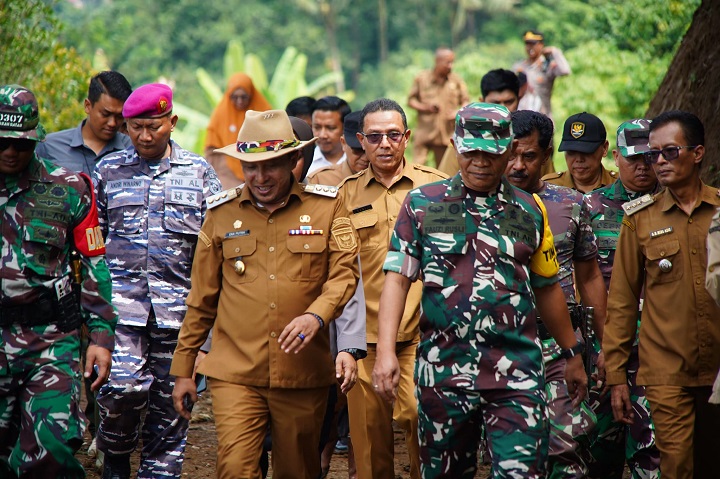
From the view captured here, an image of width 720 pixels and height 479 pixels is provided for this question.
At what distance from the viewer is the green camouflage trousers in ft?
19.1

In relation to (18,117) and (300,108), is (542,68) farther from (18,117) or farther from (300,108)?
(18,117)

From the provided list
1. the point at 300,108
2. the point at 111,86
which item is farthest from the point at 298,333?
the point at 300,108

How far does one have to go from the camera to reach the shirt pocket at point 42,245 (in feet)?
19.5

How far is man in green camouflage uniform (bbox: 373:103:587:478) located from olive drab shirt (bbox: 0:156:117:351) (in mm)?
1731

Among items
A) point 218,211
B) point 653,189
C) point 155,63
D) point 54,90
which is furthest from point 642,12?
point 155,63

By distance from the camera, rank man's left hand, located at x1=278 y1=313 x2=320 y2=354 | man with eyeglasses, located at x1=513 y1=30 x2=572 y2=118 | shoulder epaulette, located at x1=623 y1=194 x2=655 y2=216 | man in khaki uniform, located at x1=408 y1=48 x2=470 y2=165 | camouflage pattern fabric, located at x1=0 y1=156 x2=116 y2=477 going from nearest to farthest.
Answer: man's left hand, located at x1=278 y1=313 x2=320 y2=354 → camouflage pattern fabric, located at x1=0 y1=156 x2=116 y2=477 → shoulder epaulette, located at x1=623 y1=194 x2=655 y2=216 → man with eyeglasses, located at x1=513 y1=30 x2=572 y2=118 → man in khaki uniform, located at x1=408 y1=48 x2=470 y2=165

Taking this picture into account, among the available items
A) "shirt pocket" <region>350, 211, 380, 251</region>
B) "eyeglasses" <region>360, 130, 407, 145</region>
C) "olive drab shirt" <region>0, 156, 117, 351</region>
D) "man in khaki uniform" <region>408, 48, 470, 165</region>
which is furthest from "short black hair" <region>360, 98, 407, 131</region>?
"man in khaki uniform" <region>408, 48, 470, 165</region>

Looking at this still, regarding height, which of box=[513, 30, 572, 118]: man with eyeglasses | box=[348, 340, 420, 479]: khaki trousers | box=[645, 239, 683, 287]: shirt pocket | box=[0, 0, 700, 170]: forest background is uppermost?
box=[0, 0, 700, 170]: forest background

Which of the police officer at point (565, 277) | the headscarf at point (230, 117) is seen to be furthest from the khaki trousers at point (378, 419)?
the headscarf at point (230, 117)

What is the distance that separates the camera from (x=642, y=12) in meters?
23.1

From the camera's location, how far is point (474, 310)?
213 inches

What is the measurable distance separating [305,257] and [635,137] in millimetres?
2572

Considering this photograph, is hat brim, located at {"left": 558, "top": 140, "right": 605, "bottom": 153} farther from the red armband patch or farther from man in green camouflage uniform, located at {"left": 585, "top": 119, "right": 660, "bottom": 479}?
the red armband patch

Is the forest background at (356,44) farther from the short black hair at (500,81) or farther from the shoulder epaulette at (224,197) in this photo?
the shoulder epaulette at (224,197)
